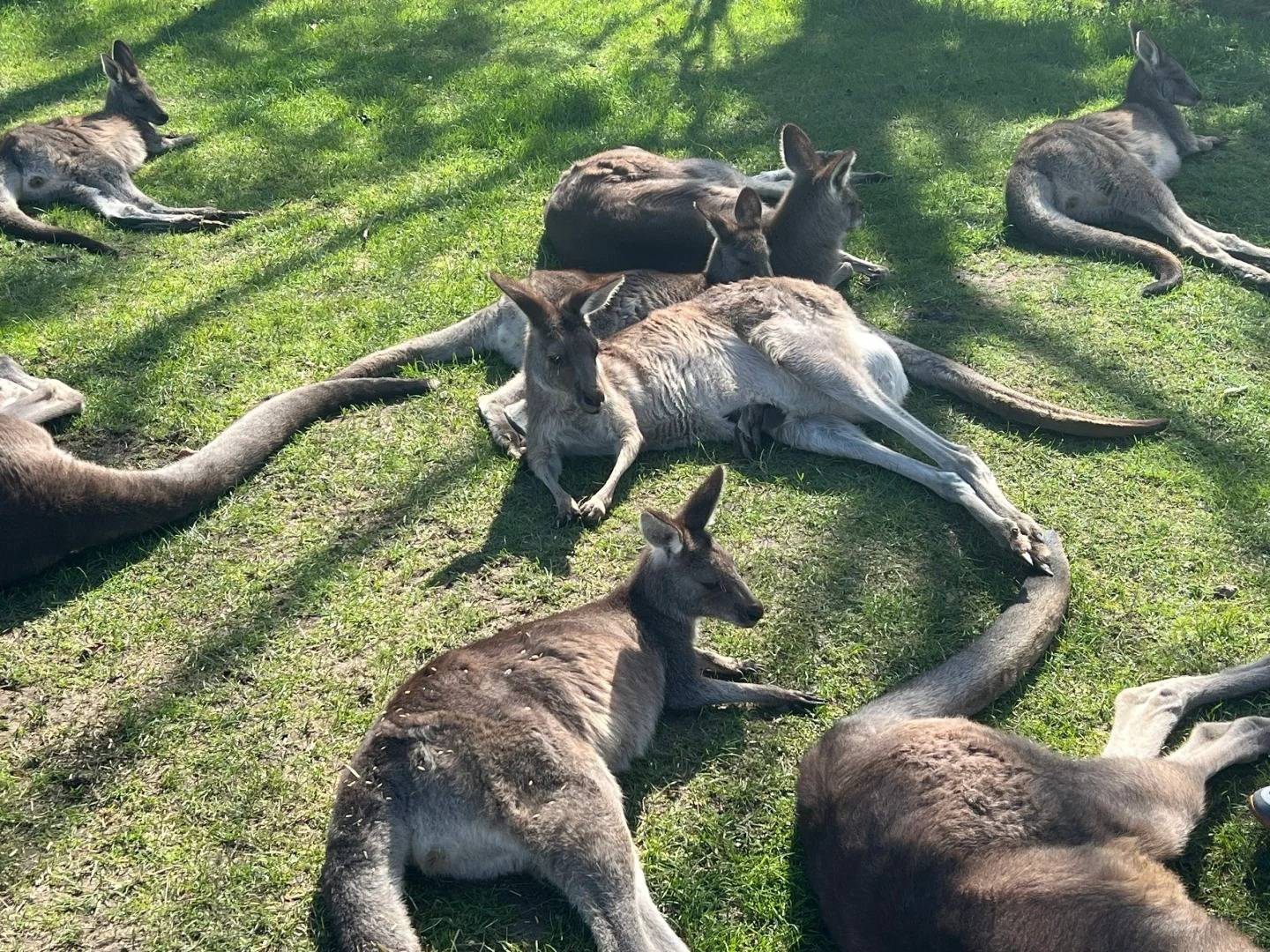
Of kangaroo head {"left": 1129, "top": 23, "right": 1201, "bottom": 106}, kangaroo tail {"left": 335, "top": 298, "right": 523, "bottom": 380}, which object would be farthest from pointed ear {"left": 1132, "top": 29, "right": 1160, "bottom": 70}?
kangaroo tail {"left": 335, "top": 298, "right": 523, "bottom": 380}

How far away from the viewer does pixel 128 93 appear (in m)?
7.71

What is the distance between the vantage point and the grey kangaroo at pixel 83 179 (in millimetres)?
6500

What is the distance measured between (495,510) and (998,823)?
2.42 m

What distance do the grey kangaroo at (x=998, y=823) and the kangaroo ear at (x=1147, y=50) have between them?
5.81 meters

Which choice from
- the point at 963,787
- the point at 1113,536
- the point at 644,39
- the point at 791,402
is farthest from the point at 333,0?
the point at 963,787

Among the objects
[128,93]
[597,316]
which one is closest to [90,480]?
[597,316]

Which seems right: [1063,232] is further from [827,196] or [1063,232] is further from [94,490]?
[94,490]

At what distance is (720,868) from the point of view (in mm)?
2938

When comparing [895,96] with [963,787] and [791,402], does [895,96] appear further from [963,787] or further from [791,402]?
[963,787]

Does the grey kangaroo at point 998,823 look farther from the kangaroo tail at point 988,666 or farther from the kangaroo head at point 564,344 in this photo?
the kangaroo head at point 564,344

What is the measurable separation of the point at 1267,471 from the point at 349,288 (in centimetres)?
459

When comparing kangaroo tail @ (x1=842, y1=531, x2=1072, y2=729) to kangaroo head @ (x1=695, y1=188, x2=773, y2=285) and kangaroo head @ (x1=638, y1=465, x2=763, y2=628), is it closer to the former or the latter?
kangaroo head @ (x1=638, y1=465, x2=763, y2=628)

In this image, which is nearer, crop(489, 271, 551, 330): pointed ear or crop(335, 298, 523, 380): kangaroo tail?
crop(489, 271, 551, 330): pointed ear

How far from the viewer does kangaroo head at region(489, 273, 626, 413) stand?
438 centimetres
